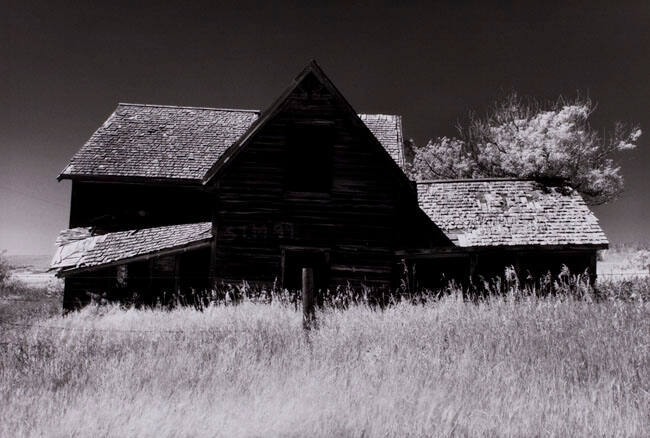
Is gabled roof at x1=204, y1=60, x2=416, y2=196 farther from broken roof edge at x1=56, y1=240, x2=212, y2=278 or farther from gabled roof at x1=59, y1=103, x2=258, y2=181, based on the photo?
gabled roof at x1=59, y1=103, x2=258, y2=181

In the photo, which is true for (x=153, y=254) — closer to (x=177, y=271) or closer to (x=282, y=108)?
(x=177, y=271)

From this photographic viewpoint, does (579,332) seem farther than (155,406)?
Yes

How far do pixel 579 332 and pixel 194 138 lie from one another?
1622 centimetres

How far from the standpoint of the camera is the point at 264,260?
1418 centimetres

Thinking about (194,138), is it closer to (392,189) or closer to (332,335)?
(392,189)

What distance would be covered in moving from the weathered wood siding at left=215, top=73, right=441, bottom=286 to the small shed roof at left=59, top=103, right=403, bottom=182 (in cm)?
380

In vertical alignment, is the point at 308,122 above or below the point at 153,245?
above

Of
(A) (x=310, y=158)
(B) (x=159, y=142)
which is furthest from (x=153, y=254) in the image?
(B) (x=159, y=142)

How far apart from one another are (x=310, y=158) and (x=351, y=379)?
10.5 m

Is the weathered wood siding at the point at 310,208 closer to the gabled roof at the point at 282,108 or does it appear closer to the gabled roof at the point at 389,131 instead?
the gabled roof at the point at 282,108

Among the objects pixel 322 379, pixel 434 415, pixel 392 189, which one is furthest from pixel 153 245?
pixel 434 415

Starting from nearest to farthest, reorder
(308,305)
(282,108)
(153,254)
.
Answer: (308,305) → (282,108) → (153,254)

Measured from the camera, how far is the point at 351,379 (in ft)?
16.2

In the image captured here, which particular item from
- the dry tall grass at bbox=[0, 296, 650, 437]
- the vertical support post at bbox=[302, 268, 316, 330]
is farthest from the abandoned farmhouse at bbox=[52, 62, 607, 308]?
the vertical support post at bbox=[302, 268, 316, 330]
